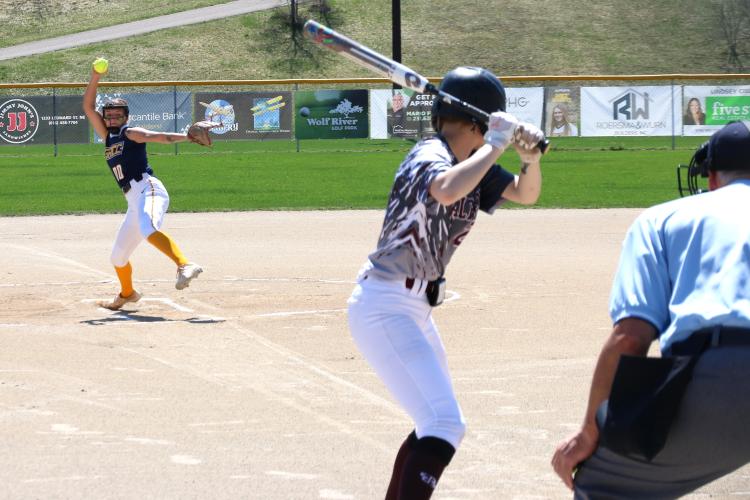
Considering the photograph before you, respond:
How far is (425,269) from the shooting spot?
4102 mm

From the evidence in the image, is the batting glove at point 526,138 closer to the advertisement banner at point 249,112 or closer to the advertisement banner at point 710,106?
the advertisement banner at point 249,112

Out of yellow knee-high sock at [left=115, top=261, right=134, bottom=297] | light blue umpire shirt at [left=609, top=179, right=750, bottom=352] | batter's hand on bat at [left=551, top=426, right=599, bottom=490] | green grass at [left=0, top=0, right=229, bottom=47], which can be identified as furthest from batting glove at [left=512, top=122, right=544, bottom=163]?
green grass at [left=0, top=0, right=229, bottom=47]

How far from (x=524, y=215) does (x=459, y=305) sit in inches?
300

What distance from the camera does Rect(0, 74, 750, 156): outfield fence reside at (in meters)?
31.4

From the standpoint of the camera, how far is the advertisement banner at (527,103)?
104ft

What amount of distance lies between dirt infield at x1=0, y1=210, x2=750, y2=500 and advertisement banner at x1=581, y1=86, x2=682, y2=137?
18794mm

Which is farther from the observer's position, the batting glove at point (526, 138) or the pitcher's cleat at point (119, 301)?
the pitcher's cleat at point (119, 301)

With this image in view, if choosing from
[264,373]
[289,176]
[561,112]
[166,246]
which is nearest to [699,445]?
[264,373]

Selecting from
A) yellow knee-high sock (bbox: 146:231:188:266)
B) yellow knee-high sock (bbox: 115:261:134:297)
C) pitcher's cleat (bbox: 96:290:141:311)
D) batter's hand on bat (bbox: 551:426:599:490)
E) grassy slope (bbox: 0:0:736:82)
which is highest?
grassy slope (bbox: 0:0:736:82)

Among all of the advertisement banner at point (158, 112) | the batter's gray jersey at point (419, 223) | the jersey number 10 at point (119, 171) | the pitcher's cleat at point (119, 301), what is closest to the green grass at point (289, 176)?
the advertisement banner at point (158, 112)

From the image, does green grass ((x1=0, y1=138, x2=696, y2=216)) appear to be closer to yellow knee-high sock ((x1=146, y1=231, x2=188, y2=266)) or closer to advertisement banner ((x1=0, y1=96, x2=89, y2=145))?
advertisement banner ((x1=0, y1=96, x2=89, y2=145))

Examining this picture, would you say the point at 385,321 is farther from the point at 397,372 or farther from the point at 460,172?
the point at 460,172

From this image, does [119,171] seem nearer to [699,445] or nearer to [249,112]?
[699,445]

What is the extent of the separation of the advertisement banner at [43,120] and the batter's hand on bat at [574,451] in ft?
97.2
